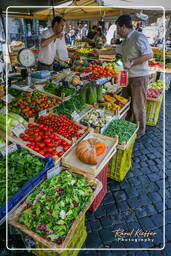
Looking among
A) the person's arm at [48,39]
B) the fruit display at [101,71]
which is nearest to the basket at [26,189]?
the person's arm at [48,39]

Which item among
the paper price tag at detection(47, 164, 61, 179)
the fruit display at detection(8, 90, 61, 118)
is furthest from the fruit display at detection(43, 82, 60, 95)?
the paper price tag at detection(47, 164, 61, 179)

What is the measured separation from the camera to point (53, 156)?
99.8 inches

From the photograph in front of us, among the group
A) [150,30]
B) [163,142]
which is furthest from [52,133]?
[150,30]

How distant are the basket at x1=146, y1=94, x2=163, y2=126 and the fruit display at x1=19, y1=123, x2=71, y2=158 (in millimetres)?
3539

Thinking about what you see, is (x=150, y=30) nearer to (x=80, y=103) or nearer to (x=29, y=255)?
(x=80, y=103)

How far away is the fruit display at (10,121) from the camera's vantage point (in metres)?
2.94

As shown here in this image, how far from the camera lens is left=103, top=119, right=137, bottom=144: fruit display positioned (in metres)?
3.42

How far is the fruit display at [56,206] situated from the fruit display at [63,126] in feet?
2.95

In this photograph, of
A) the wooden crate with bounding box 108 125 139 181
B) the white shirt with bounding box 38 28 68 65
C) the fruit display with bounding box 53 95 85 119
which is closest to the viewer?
the wooden crate with bounding box 108 125 139 181

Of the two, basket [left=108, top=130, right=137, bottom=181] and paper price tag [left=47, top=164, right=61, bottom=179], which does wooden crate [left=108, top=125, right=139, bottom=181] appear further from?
paper price tag [left=47, top=164, right=61, bottom=179]

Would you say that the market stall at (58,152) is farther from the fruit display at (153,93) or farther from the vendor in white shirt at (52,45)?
the fruit display at (153,93)

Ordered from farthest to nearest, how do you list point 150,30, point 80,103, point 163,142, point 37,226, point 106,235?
point 150,30 → point 163,142 → point 80,103 → point 106,235 → point 37,226

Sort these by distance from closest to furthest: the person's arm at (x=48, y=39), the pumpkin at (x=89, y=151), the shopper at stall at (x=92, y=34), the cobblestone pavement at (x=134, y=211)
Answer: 1. the pumpkin at (x=89, y=151)
2. the cobblestone pavement at (x=134, y=211)
3. the person's arm at (x=48, y=39)
4. the shopper at stall at (x=92, y=34)

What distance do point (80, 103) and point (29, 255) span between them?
8.69ft
